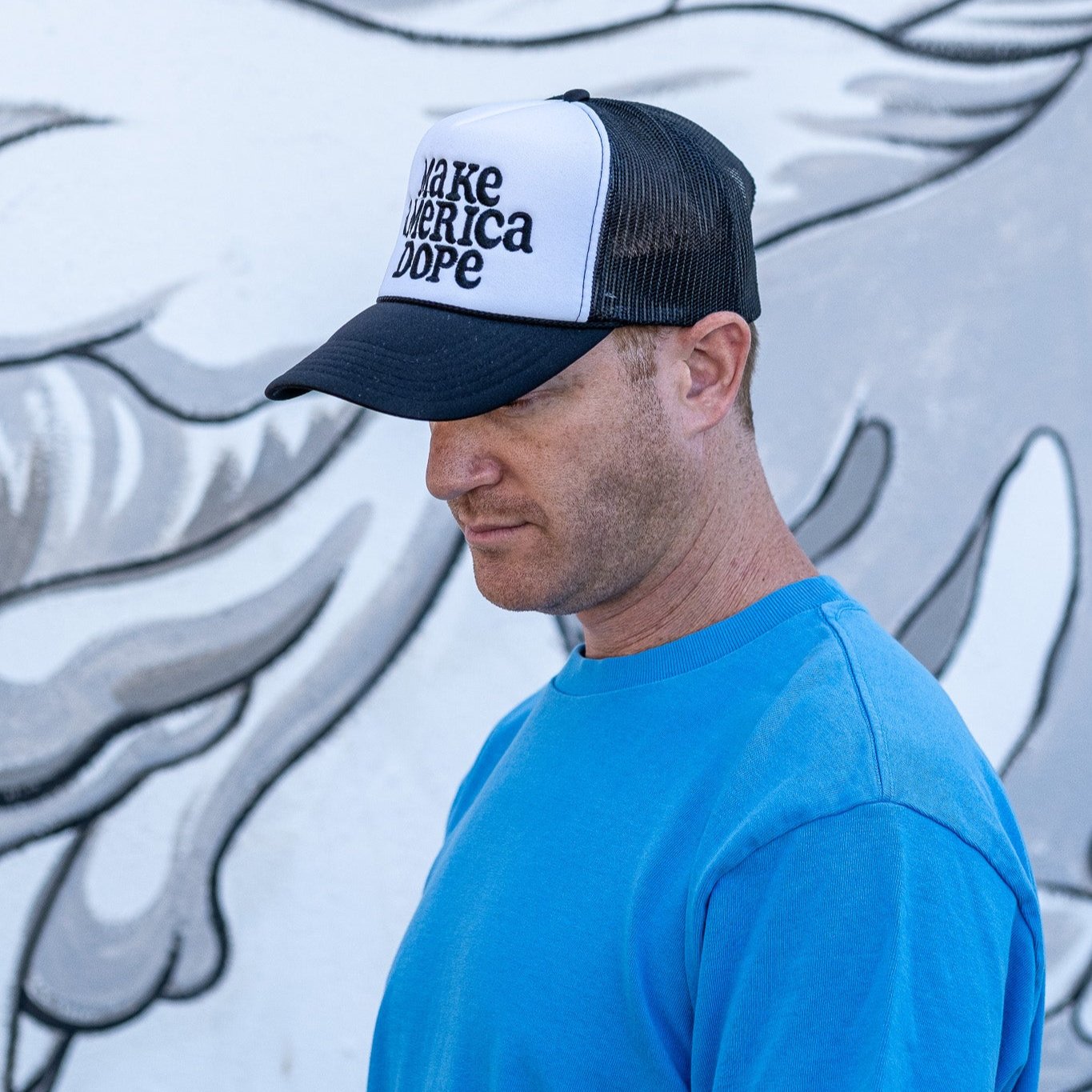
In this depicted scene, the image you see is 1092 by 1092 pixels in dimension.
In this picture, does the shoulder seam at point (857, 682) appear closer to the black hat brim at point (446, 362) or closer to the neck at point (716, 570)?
the neck at point (716, 570)

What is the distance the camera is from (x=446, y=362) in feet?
3.08

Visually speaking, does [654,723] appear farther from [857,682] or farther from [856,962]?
[856,962]

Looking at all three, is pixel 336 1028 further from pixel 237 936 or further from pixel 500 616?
pixel 500 616

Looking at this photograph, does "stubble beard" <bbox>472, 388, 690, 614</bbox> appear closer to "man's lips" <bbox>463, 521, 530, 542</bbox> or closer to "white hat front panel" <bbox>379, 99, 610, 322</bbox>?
"man's lips" <bbox>463, 521, 530, 542</bbox>

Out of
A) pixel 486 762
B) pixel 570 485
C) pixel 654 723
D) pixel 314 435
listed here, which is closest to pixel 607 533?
pixel 570 485

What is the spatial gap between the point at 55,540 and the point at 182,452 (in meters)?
0.22

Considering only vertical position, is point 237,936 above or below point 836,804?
below

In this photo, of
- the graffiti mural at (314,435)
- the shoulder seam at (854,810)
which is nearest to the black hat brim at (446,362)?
the shoulder seam at (854,810)

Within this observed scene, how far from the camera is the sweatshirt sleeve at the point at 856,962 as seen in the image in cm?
71

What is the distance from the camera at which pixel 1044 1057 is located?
2.14m

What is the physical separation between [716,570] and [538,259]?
291 millimetres

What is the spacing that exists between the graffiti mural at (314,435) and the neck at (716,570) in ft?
3.02

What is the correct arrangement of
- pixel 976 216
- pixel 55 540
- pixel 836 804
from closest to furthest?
pixel 836 804, pixel 55 540, pixel 976 216

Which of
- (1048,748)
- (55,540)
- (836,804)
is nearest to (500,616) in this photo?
(55,540)
